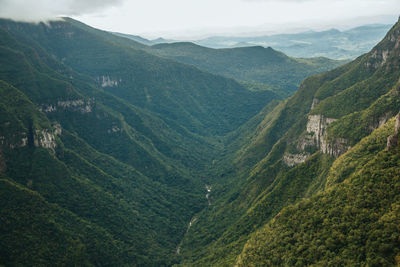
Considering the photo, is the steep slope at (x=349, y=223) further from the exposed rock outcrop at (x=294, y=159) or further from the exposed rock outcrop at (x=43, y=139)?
the exposed rock outcrop at (x=43, y=139)

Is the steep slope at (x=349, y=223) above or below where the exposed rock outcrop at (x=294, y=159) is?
above

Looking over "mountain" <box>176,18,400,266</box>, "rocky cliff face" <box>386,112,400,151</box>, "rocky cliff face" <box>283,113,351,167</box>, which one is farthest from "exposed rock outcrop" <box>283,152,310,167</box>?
"rocky cliff face" <box>386,112,400,151</box>

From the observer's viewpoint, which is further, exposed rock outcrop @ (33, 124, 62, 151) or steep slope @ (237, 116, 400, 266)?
exposed rock outcrop @ (33, 124, 62, 151)

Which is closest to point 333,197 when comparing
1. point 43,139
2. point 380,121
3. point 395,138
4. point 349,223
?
point 349,223

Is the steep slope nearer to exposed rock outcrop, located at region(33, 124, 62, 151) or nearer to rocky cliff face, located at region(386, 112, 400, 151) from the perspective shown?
rocky cliff face, located at region(386, 112, 400, 151)

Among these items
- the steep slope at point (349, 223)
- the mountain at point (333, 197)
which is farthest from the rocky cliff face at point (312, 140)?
the steep slope at point (349, 223)

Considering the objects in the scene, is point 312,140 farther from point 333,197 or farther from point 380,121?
point 333,197

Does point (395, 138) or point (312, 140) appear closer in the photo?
point (395, 138)

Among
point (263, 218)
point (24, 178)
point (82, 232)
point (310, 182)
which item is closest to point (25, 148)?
point (24, 178)
